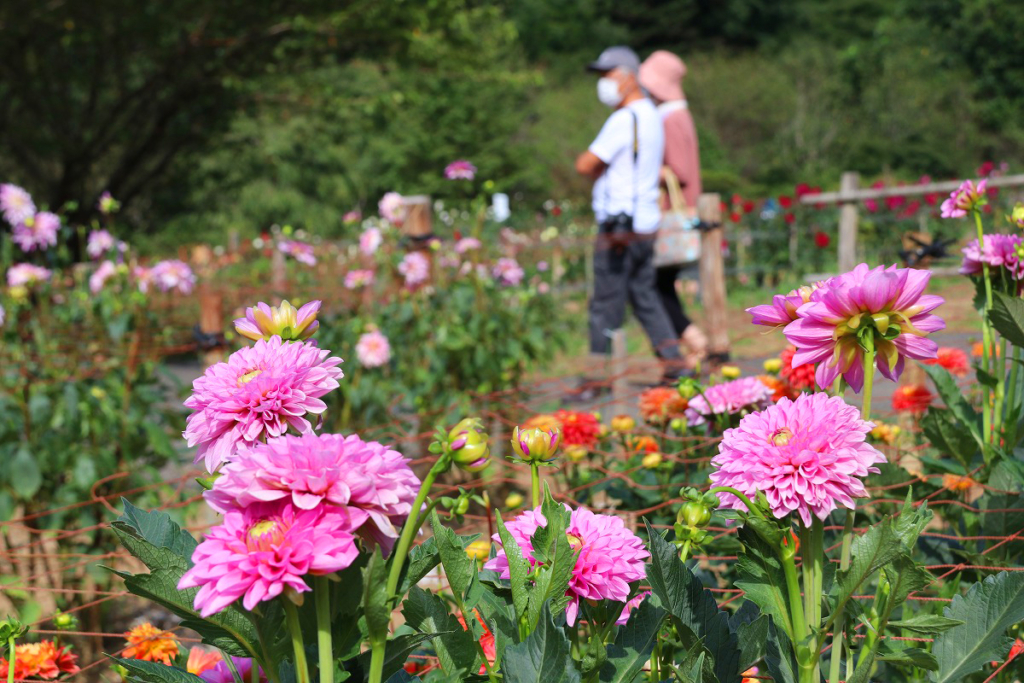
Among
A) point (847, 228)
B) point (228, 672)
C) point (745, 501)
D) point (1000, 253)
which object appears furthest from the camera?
point (847, 228)

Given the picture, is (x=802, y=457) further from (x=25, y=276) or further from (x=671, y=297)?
(x=671, y=297)

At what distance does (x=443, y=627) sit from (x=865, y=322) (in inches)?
15.4

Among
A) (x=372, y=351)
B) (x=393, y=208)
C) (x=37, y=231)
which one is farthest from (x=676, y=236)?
(x=37, y=231)

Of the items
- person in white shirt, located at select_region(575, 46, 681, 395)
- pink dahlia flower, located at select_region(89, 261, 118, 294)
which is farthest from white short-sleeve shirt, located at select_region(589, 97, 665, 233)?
pink dahlia flower, located at select_region(89, 261, 118, 294)

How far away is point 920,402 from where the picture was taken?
5.90 ft

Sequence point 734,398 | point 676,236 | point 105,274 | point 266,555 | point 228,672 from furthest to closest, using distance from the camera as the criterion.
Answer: point 676,236 → point 105,274 → point 734,398 → point 228,672 → point 266,555

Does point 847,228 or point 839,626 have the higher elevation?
point 839,626

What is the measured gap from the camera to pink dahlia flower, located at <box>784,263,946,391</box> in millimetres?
681

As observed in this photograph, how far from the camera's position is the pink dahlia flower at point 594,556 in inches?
27.2

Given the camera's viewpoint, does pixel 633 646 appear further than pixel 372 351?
No

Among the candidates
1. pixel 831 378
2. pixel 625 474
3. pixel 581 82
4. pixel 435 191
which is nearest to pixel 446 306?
pixel 625 474

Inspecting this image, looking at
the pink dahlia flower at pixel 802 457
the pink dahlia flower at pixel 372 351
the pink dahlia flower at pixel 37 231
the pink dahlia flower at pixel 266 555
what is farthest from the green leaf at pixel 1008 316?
the pink dahlia flower at pixel 37 231

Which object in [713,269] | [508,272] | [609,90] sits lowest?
[713,269]

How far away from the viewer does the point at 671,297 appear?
4504 mm
